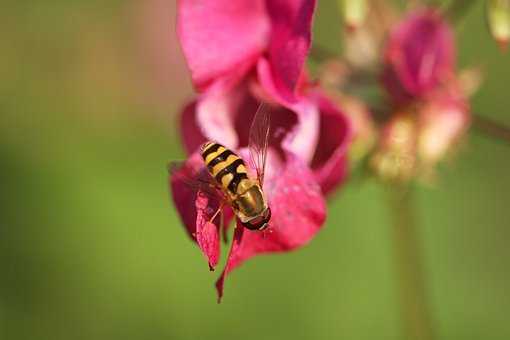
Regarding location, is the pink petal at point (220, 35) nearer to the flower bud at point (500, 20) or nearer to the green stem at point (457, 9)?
the flower bud at point (500, 20)

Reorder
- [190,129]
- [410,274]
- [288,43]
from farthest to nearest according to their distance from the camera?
[410,274], [190,129], [288,43]

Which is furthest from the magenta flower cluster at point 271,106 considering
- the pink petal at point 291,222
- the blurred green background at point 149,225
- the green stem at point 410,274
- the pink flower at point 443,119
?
the blurred green background at point 149,225

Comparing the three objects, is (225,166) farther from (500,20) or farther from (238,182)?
(500,20)

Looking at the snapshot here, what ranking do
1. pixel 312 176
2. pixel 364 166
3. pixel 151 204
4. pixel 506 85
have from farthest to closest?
1. pixel 506 85
2. pixel 151 204
3. pixel 364 166
4. pixel 312 176

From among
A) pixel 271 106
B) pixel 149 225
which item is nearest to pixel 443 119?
pixel 271 106

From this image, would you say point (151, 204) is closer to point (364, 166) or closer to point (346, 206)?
point (346, 206)

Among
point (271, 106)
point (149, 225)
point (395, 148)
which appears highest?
point (271, 106)

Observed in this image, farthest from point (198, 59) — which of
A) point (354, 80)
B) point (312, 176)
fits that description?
point (354, 80)
